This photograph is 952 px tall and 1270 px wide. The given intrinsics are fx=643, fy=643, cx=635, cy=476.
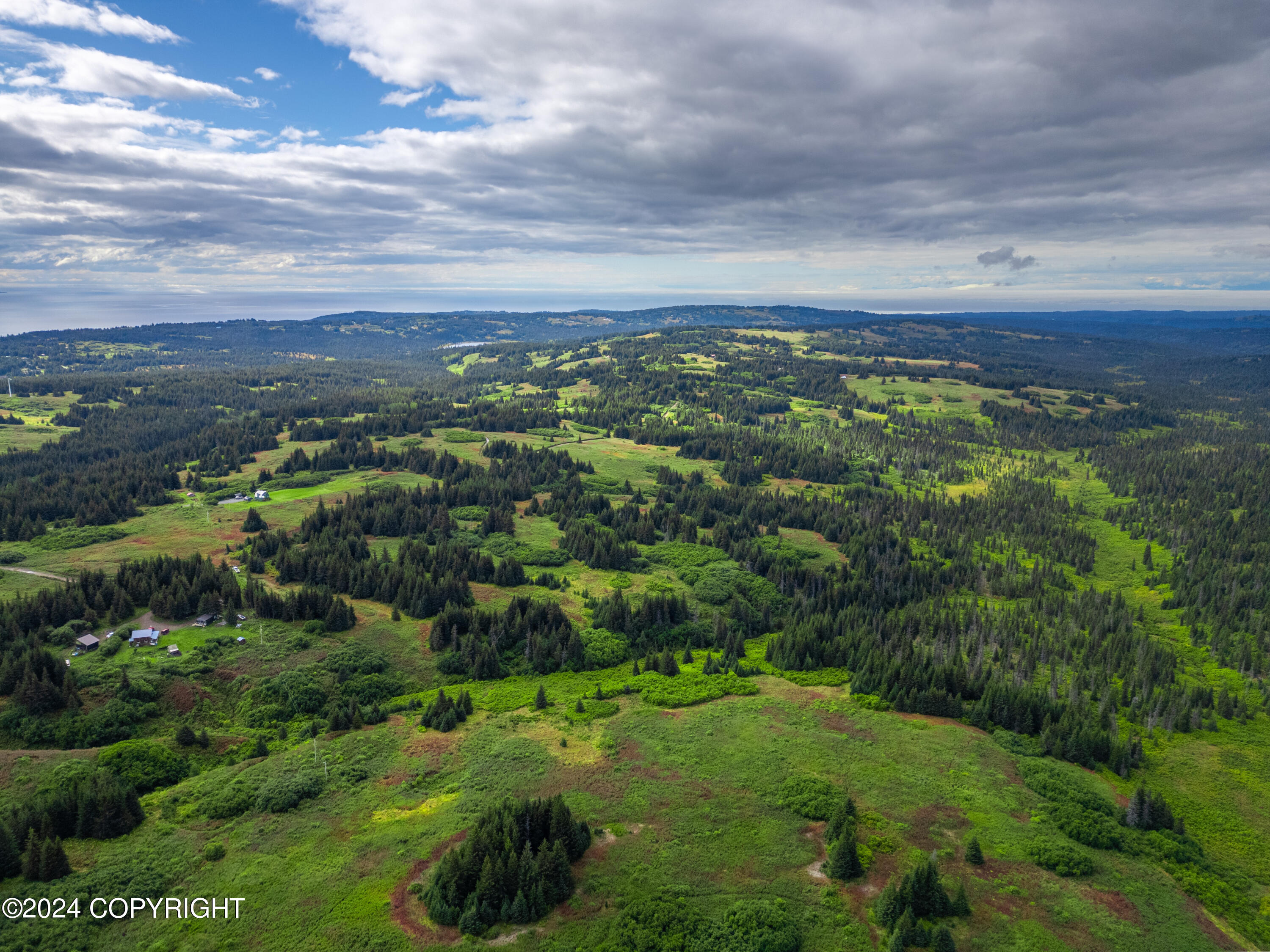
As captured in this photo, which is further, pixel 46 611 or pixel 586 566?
pixel 586 566

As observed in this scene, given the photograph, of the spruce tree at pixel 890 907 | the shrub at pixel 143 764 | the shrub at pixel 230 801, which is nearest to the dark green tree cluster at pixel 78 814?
the shrub at pixel 230 801

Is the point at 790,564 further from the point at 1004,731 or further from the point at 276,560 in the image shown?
the point at 276,560

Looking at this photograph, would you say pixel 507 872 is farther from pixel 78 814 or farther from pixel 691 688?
pixel 691 688

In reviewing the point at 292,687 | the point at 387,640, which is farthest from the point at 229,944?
the point at 387,640

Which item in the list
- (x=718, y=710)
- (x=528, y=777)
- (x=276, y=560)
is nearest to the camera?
(x=528, y=777)

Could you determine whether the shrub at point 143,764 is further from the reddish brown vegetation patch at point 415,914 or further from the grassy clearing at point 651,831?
the reddish brown vegetation patch at point 415,914

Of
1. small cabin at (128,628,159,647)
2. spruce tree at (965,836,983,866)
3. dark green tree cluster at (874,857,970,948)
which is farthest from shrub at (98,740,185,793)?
spruce tree at (965,836,983,866)

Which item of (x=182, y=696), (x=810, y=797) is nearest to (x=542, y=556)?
(x=182, y=696)
